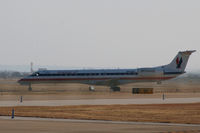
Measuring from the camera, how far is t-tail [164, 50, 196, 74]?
89.7 m

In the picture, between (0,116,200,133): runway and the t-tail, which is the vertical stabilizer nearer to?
the t-tail

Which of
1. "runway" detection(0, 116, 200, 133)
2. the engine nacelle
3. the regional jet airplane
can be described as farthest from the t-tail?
"runway" detection(0, 116, 200, 133)

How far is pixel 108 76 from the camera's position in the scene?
285 feet

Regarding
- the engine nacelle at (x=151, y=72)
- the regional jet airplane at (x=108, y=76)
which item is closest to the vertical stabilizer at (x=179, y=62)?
the regional jet airplane at (x=108, y=76)

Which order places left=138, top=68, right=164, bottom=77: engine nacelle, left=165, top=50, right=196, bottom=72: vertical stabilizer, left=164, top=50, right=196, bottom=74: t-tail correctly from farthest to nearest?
left=165, top=50, right=196, bottom=72: vertical stabilizer
left=164, top=50, right=196, bottom=74: t-tail
left=138, top=68, right=164, bottom=77: engine nacelle

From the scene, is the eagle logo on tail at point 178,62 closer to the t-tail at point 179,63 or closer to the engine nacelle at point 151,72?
the t-tail at point 179,63

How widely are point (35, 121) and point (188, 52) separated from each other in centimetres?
6332

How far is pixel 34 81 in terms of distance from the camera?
88438 mm

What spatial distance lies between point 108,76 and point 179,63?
14764mm

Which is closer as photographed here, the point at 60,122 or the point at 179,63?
the point at 60,122

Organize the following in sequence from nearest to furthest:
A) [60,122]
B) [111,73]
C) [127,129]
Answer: [127,129], [60,122], [111,73]

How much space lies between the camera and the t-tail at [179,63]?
294 ft

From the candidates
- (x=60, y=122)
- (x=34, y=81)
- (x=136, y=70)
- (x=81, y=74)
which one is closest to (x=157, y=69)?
(x=136, y=70)

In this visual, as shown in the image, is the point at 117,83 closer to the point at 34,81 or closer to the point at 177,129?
the point at 34,81
